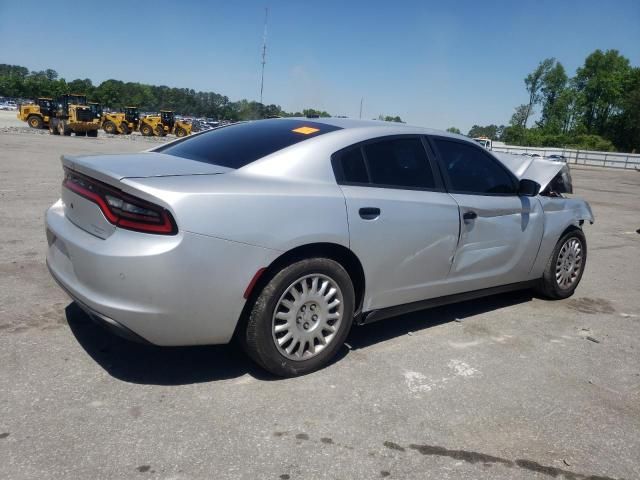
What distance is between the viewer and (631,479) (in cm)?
246

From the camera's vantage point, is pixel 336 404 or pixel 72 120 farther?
pixel 72 120

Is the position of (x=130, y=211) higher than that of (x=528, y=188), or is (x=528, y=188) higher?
(x=528, y=188)

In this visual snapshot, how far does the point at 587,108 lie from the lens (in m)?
91.9

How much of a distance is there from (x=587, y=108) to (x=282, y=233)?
103 meters

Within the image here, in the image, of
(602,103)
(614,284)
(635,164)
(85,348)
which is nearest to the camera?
(85,348)

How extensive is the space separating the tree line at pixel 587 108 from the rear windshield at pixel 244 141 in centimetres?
8227

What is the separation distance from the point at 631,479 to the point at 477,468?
2.34 feet

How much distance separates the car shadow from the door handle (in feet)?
3.17

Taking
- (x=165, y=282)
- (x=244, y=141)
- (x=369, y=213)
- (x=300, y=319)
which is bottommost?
(x=300, y=319)

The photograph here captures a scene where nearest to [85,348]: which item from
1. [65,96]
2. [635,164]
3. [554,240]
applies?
[554,240]

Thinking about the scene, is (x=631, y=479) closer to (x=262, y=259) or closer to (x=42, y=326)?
(x=262, y=259)

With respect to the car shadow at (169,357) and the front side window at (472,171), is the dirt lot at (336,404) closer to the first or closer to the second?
the car shadow at (169,357)

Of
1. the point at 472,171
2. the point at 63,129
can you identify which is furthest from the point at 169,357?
the point at 63,129

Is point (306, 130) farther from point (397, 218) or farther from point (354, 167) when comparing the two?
point (397, 218)
